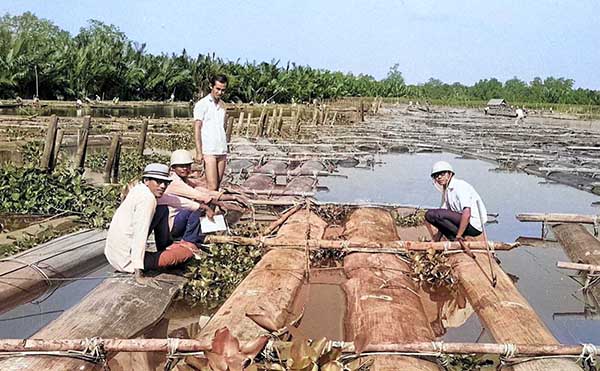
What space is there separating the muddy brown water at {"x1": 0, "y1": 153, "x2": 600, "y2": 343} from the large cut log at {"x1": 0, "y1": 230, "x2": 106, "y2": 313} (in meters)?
0.13

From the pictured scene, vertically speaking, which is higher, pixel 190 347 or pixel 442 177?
pixel 442 177

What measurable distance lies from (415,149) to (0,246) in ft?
54.7

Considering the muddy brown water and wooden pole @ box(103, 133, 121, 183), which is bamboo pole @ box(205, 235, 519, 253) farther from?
wooden pole @ box(103, 133, 121, 183)

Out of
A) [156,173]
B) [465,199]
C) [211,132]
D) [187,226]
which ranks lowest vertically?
[187,226]

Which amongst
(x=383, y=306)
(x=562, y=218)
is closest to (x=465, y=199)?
(x=383, y=306)

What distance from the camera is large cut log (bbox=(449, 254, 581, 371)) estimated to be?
406 centimetres

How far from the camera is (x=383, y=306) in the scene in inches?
198

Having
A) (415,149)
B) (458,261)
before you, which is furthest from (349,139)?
(458,261)

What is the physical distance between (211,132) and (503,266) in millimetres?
3957

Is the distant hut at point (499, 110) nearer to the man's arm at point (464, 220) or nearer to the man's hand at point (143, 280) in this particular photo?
the man's arm at point (464, 220)

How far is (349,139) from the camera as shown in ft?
74.3

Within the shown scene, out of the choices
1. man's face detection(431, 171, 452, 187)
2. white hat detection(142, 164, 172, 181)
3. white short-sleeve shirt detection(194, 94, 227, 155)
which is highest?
white short-sleeve shirt detection(194, 94, 227, 155)

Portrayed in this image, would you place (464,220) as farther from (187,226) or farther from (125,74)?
(125,74)

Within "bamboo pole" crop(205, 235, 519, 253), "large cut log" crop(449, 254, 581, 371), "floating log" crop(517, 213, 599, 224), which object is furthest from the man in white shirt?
"floating log" crop(517, 213, 599, 224)
